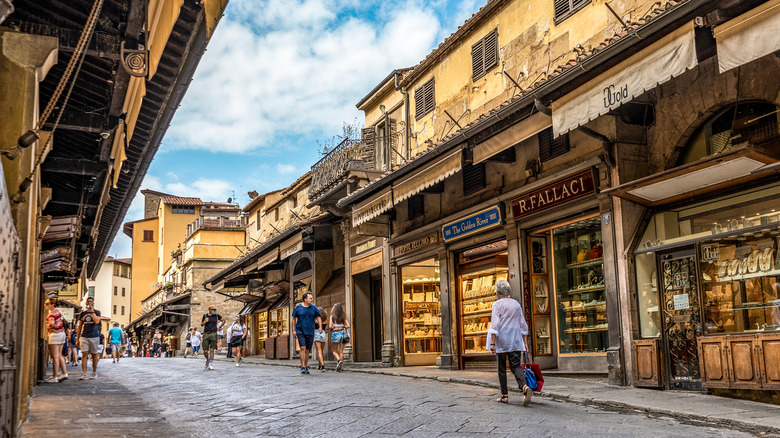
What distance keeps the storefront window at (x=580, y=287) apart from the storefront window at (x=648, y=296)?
1187 mm

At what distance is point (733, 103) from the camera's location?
999 centimetres

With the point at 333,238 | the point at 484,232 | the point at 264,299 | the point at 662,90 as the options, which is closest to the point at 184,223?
the point at 264,299

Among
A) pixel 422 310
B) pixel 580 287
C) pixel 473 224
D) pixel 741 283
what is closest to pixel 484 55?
pixel 473 224

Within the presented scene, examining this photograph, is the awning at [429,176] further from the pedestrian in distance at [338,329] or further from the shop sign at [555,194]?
the pedestrian in distance at [338,329]

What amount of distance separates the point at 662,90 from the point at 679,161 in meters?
1.09

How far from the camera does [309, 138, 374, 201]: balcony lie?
71.7 ft

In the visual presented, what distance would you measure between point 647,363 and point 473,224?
5.66 m

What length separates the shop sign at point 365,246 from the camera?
67.5 ft

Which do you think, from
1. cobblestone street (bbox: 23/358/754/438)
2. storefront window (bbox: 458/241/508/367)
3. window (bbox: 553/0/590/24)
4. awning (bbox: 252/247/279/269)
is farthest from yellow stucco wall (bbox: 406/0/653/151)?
awning (bbox: 252/247/279/269)

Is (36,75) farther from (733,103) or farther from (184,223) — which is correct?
(184,223)

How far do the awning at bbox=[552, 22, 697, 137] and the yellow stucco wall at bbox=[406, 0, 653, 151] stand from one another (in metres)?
3.16

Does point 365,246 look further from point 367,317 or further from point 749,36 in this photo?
point 749,36

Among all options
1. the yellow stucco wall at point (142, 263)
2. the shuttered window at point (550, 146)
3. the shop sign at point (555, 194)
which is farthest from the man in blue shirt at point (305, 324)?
the yellow stucco wall at point (142, 263)

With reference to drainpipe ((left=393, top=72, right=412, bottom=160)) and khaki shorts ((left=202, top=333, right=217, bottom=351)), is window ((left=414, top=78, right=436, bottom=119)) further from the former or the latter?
khaki shorts ((left=202, top=333, right=217, bottom=351))
